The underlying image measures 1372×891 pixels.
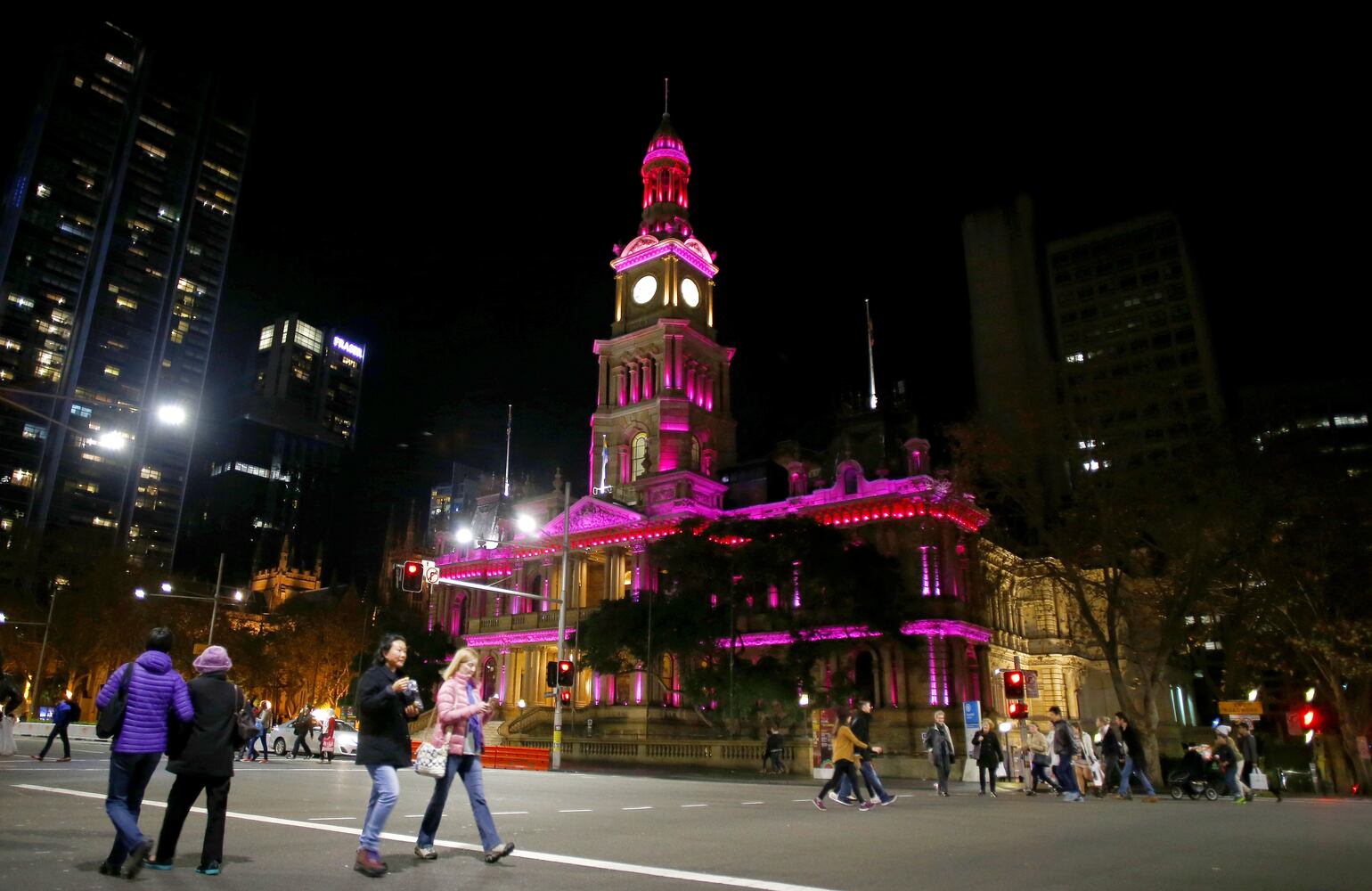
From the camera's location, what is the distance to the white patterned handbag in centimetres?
816

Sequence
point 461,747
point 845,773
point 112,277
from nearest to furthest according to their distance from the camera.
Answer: point 461,747 < point 845,773 < point 112,277

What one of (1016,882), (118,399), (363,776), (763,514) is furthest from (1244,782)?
(118,399)

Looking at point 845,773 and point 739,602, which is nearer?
point 845,773

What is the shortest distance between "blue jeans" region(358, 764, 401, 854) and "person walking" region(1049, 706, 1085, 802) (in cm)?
1615

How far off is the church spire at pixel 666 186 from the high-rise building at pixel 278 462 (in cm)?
8780

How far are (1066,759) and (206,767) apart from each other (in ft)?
Answer: 59.0

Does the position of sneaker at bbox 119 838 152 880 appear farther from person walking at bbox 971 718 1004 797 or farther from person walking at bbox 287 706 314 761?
person walking at bbox 287 706 314 761

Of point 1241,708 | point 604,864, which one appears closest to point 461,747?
point 604,864

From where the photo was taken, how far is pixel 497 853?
8.05 metres

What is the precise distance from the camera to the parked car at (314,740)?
113 feet

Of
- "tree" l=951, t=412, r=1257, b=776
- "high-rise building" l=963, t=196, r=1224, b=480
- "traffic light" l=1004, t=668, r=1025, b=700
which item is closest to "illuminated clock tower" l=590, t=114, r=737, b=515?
"high-rise building" l=963, t=196, r=1224, b=480

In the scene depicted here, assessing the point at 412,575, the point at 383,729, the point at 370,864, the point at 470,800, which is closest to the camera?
the point at 370,864

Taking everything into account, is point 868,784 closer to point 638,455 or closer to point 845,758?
point 845,758

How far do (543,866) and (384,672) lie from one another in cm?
217
